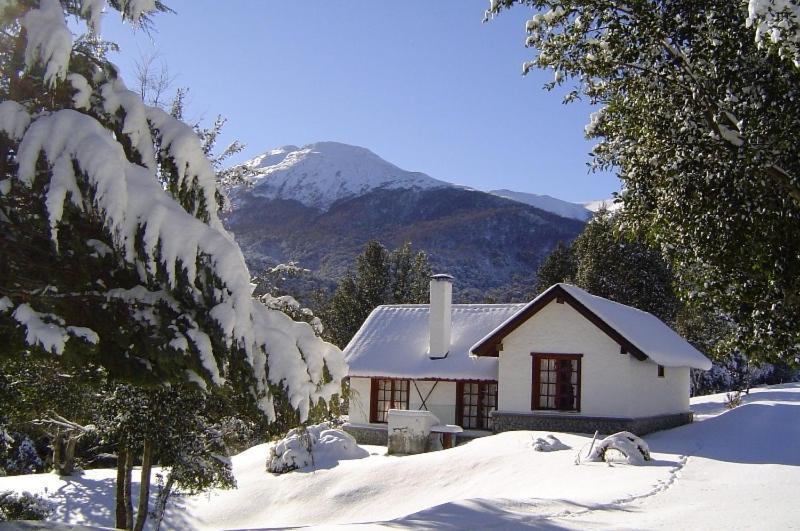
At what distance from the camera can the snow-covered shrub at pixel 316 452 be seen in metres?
20.3

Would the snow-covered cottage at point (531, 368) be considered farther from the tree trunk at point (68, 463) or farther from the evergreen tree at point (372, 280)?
the evergreen tree at point (372, 280)

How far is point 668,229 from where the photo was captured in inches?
364

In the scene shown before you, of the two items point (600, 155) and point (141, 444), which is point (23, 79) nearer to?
point (141, 444)

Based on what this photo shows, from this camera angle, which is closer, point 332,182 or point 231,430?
point 231,430

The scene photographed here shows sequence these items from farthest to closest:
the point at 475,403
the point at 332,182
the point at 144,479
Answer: the point at 332,182
the point at 475,403
the point at 144,479

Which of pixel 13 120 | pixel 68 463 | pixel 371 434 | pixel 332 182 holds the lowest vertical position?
pixel 68 463

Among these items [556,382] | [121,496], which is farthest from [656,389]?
[121,496]

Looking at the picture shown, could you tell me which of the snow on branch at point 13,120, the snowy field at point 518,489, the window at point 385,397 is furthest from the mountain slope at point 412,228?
the snow on branch at point 13,120

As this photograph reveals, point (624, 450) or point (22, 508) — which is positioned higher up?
point (624, 450)

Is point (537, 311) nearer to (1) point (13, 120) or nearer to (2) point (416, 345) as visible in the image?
(2) point (416, 345)

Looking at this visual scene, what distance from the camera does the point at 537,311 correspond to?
2208cm

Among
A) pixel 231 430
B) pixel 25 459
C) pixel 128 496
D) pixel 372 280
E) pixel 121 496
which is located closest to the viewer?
pixel 231 430

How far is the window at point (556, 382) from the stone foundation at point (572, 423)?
0.49 metres

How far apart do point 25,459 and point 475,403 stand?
16.0 meters
